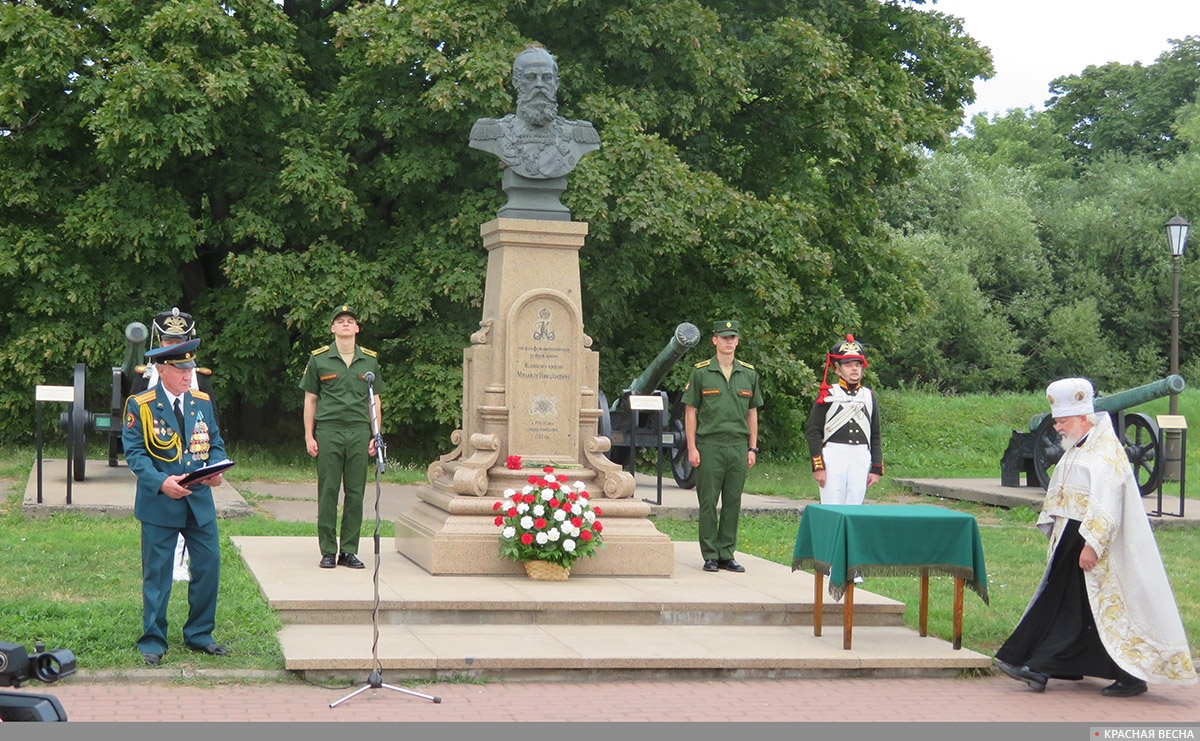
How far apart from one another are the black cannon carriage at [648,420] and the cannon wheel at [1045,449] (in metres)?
4.68

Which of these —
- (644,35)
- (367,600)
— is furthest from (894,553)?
(644,35)

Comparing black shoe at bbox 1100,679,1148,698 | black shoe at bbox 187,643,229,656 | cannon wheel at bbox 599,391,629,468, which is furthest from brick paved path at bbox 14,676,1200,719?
cannon wheel at bbox 599,391,629,468

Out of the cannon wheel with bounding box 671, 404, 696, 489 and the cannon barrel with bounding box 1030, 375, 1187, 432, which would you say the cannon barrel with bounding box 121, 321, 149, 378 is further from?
the cannon barrel with bounding box 1030, 375, 1187, 432

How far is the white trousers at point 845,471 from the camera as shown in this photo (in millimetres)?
9891

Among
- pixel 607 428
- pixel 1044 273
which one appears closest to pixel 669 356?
pixel 607 428

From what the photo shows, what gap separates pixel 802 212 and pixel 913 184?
72.1 feet

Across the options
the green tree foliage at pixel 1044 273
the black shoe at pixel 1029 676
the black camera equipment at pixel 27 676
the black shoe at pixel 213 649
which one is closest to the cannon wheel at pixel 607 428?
the black shoe at pixel 1029 676

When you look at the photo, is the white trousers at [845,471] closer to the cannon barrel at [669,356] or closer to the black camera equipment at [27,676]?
the cannon barrel at [669,356]

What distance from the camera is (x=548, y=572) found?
32.0 feet

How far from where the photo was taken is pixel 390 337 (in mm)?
21938

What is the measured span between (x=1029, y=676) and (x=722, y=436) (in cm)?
347

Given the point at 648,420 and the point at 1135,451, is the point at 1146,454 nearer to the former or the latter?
the point at 1135,451

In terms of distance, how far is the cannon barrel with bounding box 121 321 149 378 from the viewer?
1539cm

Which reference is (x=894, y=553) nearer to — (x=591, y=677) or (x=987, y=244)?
(x=591, y=677)
